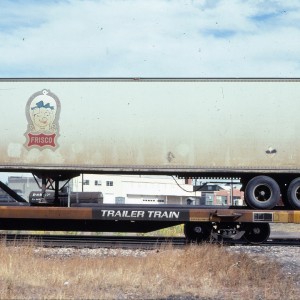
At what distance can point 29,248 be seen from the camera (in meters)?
11.4

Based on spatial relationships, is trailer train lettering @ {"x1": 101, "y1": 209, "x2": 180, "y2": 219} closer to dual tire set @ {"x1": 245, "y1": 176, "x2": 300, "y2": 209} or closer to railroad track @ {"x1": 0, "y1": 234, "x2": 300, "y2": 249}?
railroad track @ {"x1": 0, "y1": 234, "x2": 300, "y2": 249}

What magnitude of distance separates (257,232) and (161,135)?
322 centimetres

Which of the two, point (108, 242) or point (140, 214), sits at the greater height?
point (140, 214)

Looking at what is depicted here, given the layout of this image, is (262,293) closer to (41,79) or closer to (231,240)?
(231,240)

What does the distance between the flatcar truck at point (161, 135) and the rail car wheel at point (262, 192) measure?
23 mm

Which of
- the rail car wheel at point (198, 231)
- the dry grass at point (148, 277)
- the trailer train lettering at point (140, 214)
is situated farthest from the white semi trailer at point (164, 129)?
the dry grass at point (148, 277)

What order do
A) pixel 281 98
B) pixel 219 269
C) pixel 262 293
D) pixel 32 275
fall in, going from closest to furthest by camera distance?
pixel 262 293 → pixel 32 275 → pixel 219 269 → pixel 281 98

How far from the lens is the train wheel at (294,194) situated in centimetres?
1287

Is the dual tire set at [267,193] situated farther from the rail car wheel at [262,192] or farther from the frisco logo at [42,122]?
the frisco logo at [42,122]

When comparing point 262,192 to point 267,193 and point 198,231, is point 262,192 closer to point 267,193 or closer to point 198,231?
point 267,193

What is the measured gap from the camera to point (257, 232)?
1338cm

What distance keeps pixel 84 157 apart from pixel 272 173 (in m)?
4.27

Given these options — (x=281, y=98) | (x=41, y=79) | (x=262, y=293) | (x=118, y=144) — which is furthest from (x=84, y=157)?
(x=262, y=293)

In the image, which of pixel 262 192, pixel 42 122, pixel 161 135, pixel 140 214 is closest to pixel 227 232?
pixel 262 192
